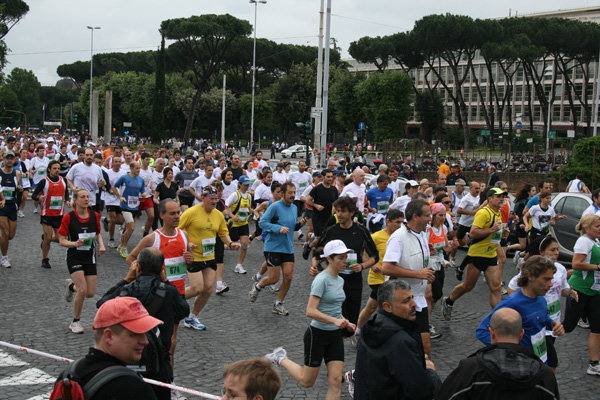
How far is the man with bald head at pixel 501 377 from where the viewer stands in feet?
10.3

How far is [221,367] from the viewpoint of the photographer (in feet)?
21.4

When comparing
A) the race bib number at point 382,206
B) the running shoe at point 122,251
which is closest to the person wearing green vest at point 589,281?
the race bib number at point 382,206

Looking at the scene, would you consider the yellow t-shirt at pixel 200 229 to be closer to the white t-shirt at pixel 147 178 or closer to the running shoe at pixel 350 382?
the running shoe at pixel 350 382

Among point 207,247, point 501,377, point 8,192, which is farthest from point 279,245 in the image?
point 501,377

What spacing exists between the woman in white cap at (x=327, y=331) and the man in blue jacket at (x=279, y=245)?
3082 millimetres

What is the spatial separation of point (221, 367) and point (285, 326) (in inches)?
67.2

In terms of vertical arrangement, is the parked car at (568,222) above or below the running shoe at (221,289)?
above

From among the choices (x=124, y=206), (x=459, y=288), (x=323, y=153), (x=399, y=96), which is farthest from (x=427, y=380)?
(x=399, y=96)

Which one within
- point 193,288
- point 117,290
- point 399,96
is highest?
point 399,96

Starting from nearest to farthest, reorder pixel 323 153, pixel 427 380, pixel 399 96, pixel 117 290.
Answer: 1. pixel 427 380
2. pixel 117 290
3. pixel 323 153
4. pixel 399 96

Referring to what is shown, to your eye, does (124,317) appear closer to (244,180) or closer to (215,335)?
(215,335)

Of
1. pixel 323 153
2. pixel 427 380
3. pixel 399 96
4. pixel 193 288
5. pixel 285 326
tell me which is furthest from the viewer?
pixel 399 96

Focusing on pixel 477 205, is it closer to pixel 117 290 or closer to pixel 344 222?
pixel 344 222

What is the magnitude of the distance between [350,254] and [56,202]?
642 centimetres
